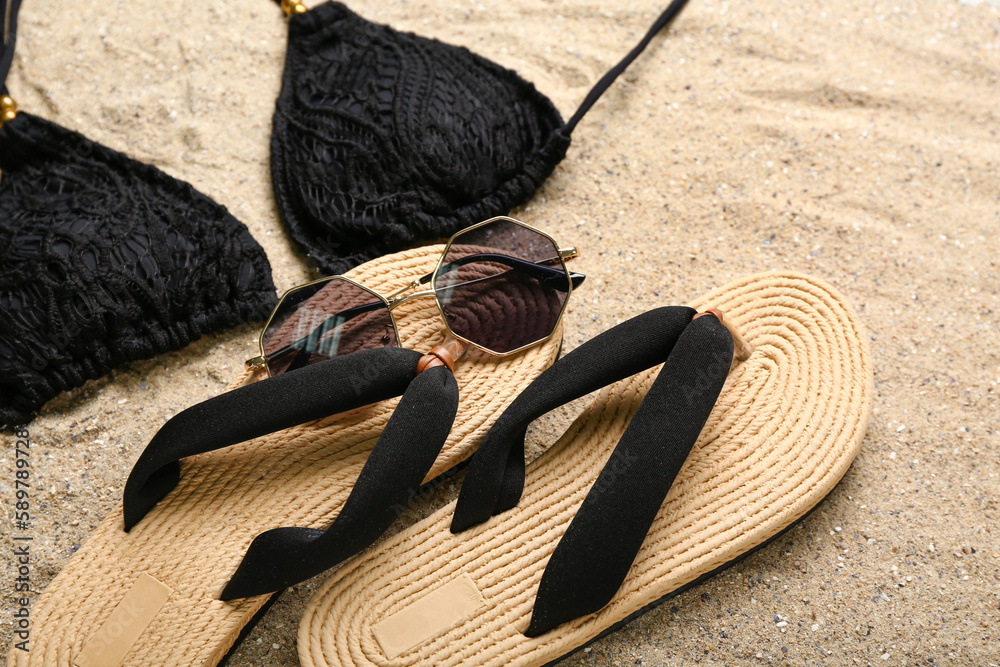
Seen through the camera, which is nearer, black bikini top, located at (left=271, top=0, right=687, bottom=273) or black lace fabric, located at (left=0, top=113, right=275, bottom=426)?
black lace fabric, located at (left=0, top=113, right=275, bottom=426)

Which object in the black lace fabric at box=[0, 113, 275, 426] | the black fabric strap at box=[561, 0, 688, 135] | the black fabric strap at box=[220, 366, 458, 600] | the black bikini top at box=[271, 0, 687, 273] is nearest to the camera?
the black fabric strap at box=[220, 366, 458, 600]

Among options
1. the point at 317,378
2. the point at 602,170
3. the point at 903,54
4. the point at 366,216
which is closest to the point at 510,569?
the point at 317,378

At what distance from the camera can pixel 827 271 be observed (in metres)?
1.05

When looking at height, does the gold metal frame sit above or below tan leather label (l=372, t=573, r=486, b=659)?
above

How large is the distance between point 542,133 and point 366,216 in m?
0.32

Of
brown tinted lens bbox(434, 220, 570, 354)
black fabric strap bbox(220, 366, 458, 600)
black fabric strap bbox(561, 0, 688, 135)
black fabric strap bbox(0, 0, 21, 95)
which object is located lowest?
black fabric strap bbox(220, 366, 458, 600)

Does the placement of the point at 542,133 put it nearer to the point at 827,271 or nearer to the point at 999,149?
the point at 827,271

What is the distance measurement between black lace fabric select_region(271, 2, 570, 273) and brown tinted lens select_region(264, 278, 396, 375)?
136 millimetres

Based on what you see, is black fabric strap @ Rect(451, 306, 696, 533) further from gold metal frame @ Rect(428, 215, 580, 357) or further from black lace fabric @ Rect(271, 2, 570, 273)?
black lace fabric @ Rect(271, 2, 570, 273)

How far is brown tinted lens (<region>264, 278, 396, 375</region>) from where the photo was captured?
879mm

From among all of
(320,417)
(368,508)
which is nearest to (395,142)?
(320,417)

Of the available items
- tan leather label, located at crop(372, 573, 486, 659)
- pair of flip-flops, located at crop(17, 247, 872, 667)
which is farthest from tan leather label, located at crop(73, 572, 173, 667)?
tan leather label, located at crop(372, 573, 486, 659)

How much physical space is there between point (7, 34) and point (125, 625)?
1038 millimetres

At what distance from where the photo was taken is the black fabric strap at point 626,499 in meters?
0.75
